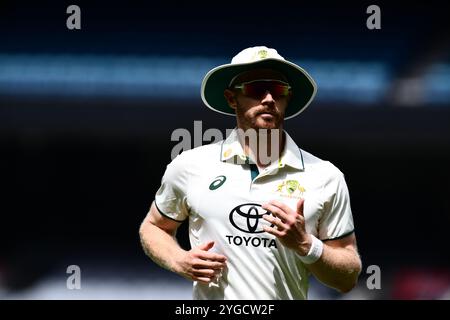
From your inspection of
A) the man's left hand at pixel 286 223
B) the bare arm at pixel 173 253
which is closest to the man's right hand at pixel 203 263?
the bare arm at pixel 173 253

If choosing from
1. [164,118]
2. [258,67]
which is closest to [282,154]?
[258,67]

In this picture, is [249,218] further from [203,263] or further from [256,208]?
[203,263]

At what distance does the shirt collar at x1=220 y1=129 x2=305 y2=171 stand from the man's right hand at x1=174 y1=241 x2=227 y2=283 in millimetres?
430

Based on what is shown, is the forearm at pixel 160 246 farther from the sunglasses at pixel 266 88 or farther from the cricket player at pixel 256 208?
the sunglasses at pixel 266 88

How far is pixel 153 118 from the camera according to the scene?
9.12m

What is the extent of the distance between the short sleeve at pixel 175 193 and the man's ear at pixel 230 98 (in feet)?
1.14

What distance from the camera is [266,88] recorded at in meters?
3.71

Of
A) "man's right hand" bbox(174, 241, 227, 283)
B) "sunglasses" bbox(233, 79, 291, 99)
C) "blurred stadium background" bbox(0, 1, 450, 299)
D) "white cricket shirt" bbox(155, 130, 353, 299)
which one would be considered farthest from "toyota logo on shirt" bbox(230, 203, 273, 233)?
"blurred stadium background" bbox(0, 1, 450, 299)

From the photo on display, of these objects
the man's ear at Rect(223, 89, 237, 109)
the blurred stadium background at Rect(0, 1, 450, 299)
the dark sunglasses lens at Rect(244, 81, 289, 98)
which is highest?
the dark sunglasses lens at Rect(244, 81, 289, 98)

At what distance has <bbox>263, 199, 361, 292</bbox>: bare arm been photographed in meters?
3.24

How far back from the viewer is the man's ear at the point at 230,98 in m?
3.89

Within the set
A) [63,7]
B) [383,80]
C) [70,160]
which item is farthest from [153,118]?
[383,80]

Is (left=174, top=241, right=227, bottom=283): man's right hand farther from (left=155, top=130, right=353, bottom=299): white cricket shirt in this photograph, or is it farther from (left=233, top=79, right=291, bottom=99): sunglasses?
(left=233, top=79, right=291, bottom=99): sunglasses
